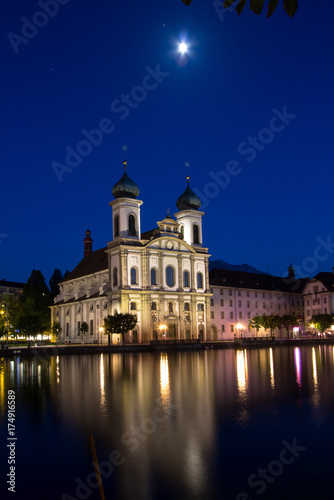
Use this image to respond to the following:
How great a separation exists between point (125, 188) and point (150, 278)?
52.1 ft

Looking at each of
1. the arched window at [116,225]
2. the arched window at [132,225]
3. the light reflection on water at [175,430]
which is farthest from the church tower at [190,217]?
the light reflection on water at [175,430]

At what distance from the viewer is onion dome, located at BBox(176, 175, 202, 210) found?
3910 inches

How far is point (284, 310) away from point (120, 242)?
1888 inches

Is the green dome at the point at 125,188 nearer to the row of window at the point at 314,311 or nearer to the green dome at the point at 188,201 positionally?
the green dome at the point at 188,201

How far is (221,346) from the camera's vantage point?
255ft

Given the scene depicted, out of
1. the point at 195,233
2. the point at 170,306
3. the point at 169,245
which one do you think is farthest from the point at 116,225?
the point at 170,306

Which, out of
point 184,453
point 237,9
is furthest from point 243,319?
point 237,9

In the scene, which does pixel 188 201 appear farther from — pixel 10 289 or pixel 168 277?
pixel 10 289

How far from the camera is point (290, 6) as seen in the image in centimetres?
468

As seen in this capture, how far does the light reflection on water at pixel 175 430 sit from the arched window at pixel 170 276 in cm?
6417

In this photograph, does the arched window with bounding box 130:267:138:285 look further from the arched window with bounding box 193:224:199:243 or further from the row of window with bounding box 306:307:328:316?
the row of window with bounding box 306:307:328:316

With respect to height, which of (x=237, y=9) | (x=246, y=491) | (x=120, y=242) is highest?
(x=120, y=242)

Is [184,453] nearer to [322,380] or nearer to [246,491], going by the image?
[246,491]

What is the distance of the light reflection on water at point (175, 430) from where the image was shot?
10.3m
